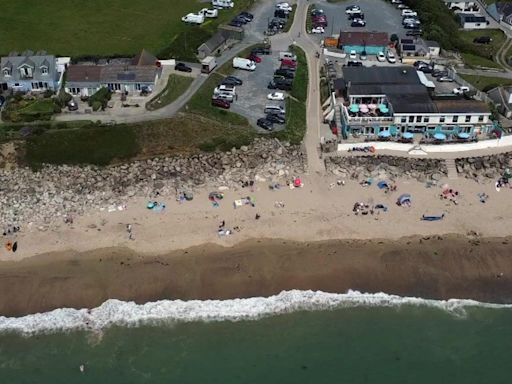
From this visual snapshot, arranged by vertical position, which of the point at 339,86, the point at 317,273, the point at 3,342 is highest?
the point at 339,86

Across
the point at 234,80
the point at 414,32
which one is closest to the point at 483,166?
the point at 234,80

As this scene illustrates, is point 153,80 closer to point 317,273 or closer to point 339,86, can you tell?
point 339,86

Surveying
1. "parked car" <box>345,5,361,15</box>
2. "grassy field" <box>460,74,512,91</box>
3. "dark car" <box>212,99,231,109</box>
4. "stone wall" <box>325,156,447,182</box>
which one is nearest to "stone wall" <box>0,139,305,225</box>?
"stone wall" <box>325,156,447,182</box>

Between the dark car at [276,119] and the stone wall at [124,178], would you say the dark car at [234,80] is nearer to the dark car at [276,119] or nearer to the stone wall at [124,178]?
the dark car at [276,119]

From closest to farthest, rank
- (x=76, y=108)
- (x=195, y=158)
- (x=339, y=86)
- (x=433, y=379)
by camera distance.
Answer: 1. (x=433, y=379)
2. (x=195, y=158)
3. (x=76, y=108)
4. (x=339, y=86)

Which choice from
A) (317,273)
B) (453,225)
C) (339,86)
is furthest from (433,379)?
(339,86)

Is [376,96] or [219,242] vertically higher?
[376,96]
